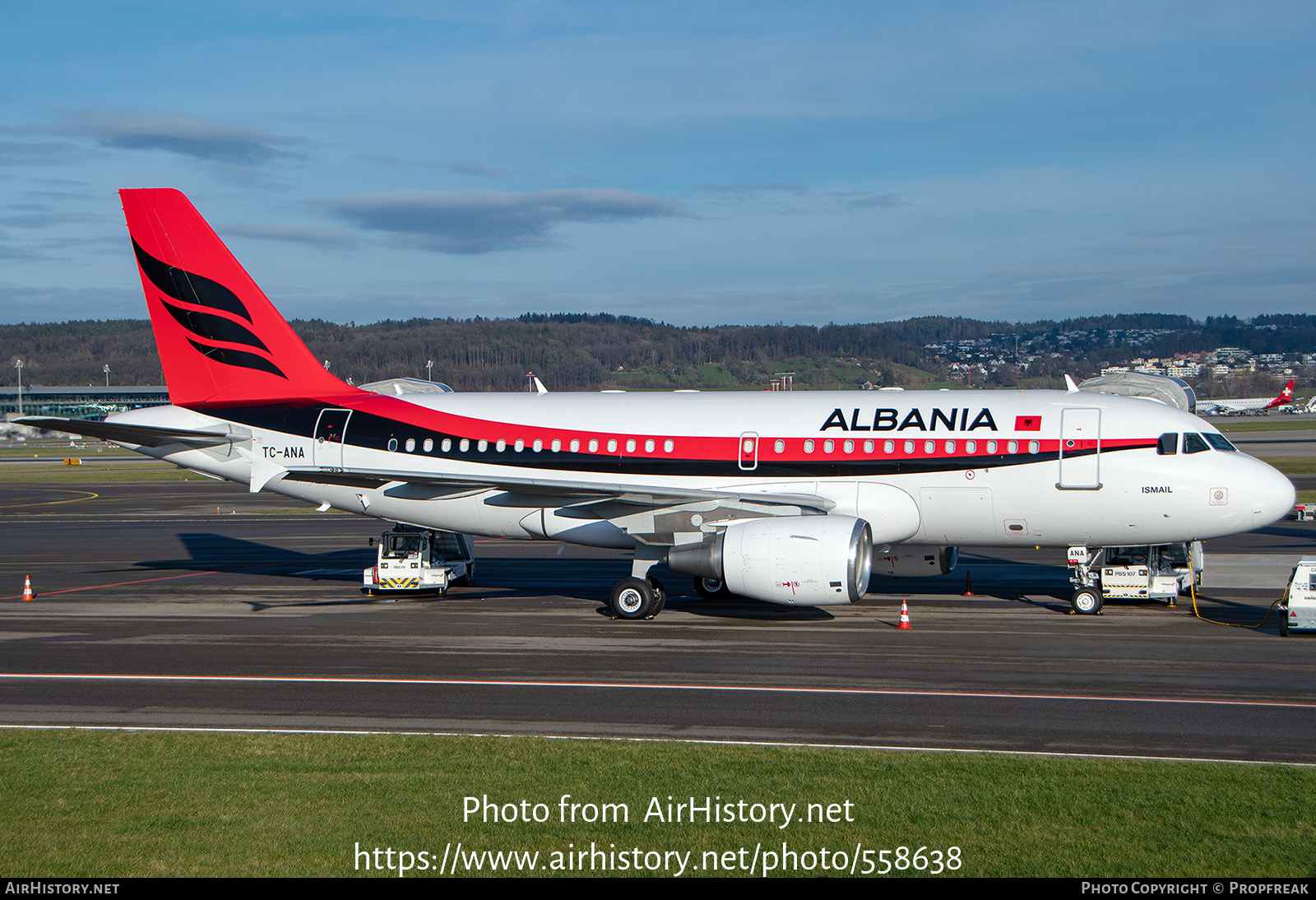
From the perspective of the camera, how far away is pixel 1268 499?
22125 mm

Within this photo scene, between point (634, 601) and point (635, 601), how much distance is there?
0.06 ft

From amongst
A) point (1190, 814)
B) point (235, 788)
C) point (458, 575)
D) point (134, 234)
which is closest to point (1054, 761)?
point (1190, 814)

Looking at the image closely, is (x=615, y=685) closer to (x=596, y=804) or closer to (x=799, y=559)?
(x=799, y=559)

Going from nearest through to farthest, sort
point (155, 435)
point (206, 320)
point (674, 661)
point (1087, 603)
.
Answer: point (674, 661) < point (1087, 603) < point (155, 435) < point (206, 320)

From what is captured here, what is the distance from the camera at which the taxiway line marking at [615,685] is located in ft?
52.5

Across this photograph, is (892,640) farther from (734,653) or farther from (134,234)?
(134,234)

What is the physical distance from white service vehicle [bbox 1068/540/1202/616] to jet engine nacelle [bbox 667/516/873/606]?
20.4 ft

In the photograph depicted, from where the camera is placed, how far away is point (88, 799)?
11484 millimetres

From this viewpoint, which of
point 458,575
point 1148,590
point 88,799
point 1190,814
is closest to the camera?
point 1190,814

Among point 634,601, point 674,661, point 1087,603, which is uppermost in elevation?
point 1087,603

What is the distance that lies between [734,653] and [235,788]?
1031cm

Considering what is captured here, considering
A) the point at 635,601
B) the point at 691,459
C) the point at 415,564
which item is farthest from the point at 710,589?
the point at 415,564

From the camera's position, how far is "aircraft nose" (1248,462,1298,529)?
72.6 feet

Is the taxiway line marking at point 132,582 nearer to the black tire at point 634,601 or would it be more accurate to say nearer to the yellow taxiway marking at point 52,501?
the black tire at point 634,601
